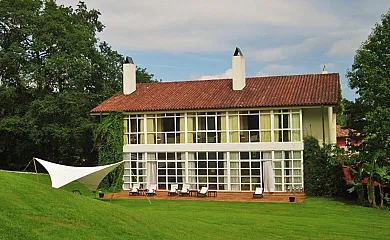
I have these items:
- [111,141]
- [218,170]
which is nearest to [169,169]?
[218,170]

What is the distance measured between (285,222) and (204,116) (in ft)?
41.1

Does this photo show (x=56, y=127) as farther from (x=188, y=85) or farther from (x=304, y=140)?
(x=304, y=140)

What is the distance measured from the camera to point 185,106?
2838 centimetres

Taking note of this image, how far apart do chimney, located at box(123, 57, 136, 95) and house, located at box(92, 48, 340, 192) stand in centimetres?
146

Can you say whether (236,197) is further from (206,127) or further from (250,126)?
(206,127)

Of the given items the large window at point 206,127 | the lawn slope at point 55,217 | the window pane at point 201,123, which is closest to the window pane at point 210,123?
the large window at point 206,127

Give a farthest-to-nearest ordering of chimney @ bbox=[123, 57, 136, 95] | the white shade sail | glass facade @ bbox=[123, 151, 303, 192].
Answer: chimney @ bbox=[123, 57, 136, 95] → glass facade @ bbox=[123, 151, 303, 192] → the white shade sail

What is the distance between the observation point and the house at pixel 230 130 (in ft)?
88.1

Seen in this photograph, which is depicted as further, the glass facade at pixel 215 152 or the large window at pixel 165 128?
the large window at pixel 165 128

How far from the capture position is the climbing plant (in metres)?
29.4

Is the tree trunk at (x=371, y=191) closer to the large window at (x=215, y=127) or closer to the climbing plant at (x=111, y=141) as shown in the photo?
the large window at (x=215, y=127)

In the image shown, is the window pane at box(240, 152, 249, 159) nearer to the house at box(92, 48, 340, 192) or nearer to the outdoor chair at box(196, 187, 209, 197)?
the house at box(92, 48, 340, 192)

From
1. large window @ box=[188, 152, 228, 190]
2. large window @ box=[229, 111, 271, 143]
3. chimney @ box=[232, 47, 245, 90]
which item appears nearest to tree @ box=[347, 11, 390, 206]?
large window @ box=[229, 111, 271, 143]

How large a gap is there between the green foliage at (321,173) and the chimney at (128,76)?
39.6ft
